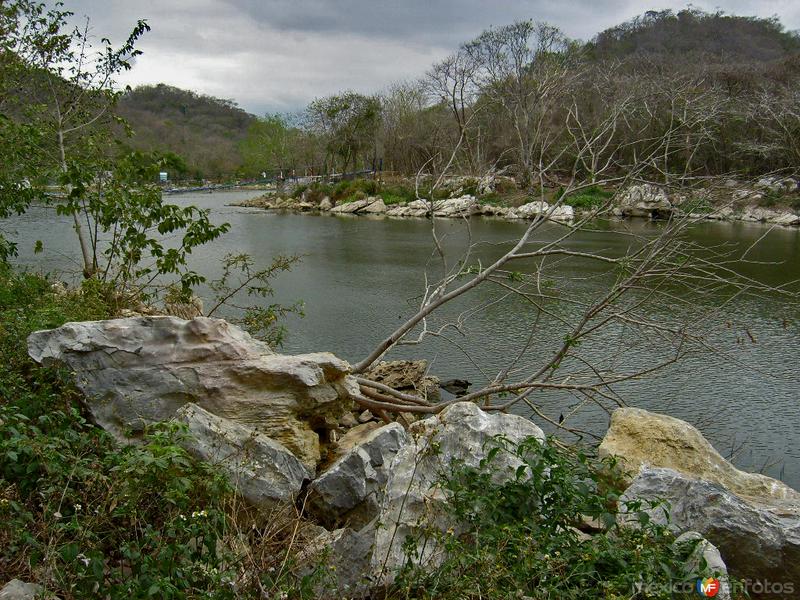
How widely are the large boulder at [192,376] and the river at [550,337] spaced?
353 cm

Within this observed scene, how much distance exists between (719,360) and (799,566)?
21.6 feet

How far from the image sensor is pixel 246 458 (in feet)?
11.5

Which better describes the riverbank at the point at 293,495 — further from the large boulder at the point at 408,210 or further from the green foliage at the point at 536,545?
the large boulder at the point at 408,210

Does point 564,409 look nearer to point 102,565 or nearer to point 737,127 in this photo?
point 102,565

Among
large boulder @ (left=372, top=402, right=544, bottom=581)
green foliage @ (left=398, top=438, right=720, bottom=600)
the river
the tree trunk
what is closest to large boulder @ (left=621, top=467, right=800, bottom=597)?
green foliage @ (left=398, top=438, right=720, bottom=600)

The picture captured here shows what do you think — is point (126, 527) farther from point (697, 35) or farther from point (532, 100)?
point (697, 35)

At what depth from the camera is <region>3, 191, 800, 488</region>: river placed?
748 cm

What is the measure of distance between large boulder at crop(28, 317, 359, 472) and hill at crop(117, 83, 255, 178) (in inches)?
2487

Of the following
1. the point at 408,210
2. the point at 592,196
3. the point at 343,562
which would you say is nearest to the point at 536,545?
the point at 343,562

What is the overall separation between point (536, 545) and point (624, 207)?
254 inches

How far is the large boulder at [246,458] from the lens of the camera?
3412 millimetres

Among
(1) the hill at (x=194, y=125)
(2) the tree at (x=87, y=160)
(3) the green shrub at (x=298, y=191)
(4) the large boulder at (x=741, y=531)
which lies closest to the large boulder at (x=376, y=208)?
(3) the green shrub at (x=298, y=191)

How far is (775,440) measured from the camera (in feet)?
23.5

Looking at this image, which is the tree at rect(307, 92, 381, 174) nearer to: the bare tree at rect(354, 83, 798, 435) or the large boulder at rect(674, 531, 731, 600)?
the bare tree at rect(354, 83, 798, 435)
